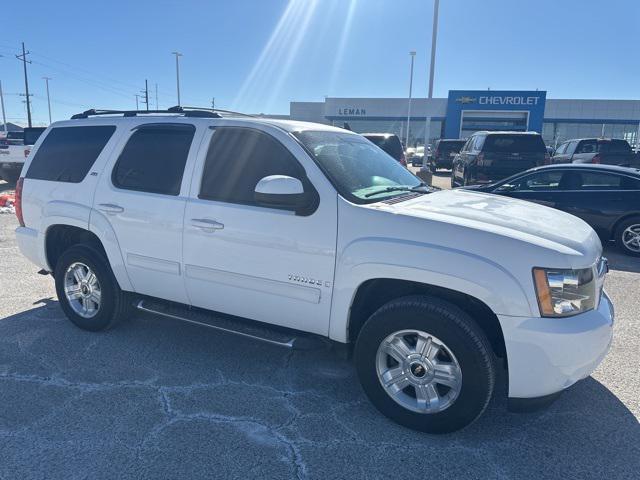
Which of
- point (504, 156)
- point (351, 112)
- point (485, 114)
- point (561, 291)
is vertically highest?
point (351, 112)

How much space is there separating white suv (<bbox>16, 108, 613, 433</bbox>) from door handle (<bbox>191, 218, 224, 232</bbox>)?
2 cm

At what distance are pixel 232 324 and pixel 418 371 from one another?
143 centimetres

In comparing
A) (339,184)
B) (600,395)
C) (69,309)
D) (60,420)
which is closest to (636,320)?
(600,395)

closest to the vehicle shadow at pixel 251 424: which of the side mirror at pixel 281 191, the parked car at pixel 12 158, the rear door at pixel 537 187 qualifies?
the side mirror at pixel 281 191

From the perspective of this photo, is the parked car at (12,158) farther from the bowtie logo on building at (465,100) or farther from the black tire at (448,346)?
the bowtie logo on building at (465,100)

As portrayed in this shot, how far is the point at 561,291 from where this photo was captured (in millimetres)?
2588

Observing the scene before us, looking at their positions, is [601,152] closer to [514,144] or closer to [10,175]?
[514,144]

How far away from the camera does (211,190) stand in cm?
355

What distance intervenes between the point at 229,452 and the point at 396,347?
116cm

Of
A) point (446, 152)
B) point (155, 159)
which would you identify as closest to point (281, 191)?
point (155, 159)

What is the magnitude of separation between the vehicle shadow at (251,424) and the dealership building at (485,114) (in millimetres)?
39089

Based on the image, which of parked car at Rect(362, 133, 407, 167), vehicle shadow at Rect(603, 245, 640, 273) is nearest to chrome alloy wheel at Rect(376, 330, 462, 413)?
vehicle shadow at Rect(603, 245, 640, 273)

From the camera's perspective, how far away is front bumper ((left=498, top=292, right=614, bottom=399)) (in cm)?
254

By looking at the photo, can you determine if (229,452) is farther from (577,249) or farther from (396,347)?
(577,249)
